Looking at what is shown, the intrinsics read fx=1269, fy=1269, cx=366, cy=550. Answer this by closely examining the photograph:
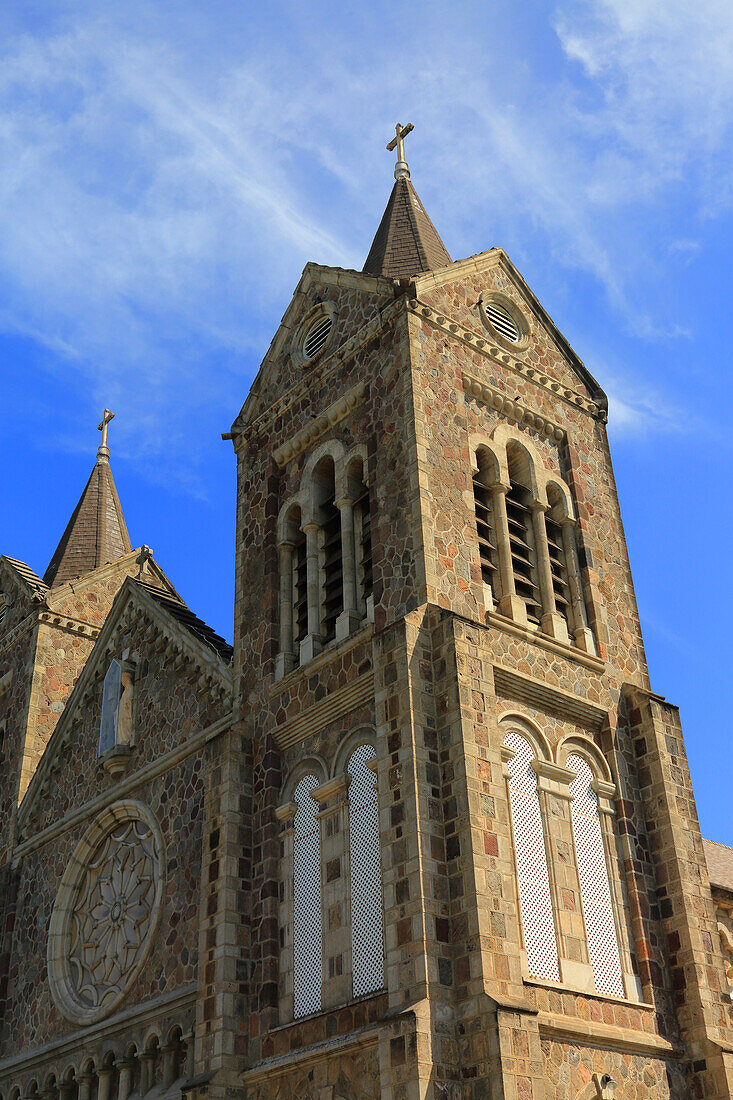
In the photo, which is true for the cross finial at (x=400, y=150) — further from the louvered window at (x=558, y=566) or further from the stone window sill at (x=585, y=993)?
the stone window sill at (x=585, y=993)

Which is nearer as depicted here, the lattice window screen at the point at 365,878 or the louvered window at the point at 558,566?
the lattice window screen at the point at 365,878

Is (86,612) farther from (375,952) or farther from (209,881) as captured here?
(375,952)

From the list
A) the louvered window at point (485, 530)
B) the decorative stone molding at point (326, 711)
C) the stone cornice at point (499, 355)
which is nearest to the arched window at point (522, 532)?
the louvered window at point (485, 530)

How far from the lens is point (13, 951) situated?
2262 centimetres

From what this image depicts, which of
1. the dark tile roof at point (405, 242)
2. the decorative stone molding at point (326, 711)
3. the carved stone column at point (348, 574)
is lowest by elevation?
the decorative stone molding at point (326, 711)

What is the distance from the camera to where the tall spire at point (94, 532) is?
1197 inches

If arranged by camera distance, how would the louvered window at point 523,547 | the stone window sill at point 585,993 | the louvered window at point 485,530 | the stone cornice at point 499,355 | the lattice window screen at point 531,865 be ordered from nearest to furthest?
→ 1. the stone window sill at point 585,993
2. the lattice window screen at point 531,865
3. the louvered window at point 485,530
4. the louvered window at point 523,547
5. the stone cornice at point 499,355

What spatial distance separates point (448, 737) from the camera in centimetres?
1609

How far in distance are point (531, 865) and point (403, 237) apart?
41.3 feet

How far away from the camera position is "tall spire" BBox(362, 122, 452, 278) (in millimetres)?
23031

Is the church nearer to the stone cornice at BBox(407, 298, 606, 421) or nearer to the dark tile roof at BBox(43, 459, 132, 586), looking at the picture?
the stone cornice at BBox(407, 298, 606, 421)

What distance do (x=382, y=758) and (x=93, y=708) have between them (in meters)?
9.35

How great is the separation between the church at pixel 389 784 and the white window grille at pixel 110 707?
67 millimetres

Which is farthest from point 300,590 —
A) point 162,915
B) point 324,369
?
point 162,915
